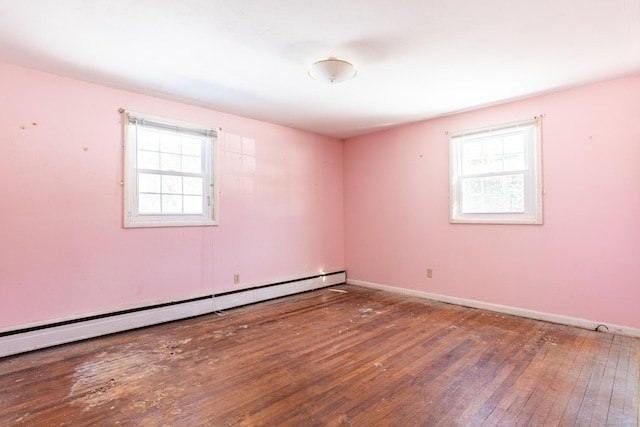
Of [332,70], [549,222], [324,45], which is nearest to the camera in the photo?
Result: [324,45]

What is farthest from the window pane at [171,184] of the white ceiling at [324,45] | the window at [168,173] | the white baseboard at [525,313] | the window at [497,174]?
the window at [497,174]

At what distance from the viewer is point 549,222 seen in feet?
11.3

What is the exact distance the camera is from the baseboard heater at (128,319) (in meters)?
2.72

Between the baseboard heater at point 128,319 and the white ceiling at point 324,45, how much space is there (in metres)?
2.33

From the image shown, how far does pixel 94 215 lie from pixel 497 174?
450cm

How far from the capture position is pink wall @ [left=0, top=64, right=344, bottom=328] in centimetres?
274

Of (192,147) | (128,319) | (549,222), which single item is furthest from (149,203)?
(549,222)

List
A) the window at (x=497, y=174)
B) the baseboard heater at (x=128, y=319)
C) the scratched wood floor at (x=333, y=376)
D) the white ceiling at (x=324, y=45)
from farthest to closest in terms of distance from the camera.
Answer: the window at (x=497, y=174)
the baseboard heater at (x=128, y=319)
the white ceiling at (x=324, y=45)
the scratched wood floor at (x=333, y=376)

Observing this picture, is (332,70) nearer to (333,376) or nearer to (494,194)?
(333,376)

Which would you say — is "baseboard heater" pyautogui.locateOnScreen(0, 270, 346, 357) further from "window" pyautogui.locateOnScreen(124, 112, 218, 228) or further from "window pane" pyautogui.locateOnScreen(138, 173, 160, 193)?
"window pane" pyautogui.locateOnScreen(138, 173, 160, 193)

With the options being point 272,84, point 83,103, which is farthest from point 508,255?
point 83,103

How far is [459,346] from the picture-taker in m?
2.81

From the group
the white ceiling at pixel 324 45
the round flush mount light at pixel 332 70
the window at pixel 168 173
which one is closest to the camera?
the white ceiling at pixel 324 45

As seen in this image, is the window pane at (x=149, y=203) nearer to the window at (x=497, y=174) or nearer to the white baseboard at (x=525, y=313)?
the white baseboard at (x=525, y=313)
